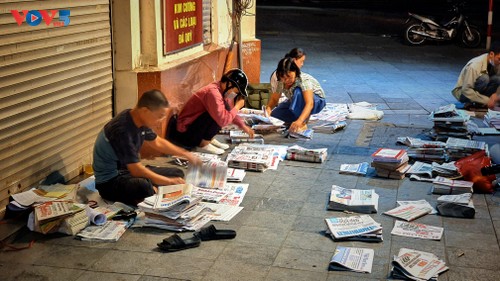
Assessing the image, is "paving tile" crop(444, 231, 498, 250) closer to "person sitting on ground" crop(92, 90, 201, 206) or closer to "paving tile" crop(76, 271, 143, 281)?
"person sitting on ground" crop(92, 90, 201, 206)

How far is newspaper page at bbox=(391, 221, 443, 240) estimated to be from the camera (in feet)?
18.9

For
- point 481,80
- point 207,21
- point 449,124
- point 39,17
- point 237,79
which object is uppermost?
point 39,17

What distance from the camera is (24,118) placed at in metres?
6.18

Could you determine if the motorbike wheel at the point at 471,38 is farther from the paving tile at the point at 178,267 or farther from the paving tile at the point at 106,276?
the paving tile at the point at 106,276

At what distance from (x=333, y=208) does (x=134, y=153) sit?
5.78 ft

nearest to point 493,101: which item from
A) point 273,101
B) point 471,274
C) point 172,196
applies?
point 273,101

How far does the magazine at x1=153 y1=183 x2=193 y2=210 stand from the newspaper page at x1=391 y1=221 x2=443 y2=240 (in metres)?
1.68

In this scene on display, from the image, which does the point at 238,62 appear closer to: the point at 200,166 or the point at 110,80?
the point at 110,80

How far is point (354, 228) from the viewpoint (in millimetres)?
5824

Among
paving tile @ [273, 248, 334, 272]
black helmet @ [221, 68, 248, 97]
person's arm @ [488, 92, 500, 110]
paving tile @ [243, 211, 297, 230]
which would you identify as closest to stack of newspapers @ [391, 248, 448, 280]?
paving tile @ [273, 248, 334, 272]

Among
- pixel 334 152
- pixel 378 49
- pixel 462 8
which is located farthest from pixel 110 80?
pixel 462 8

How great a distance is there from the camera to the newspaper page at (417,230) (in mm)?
5771

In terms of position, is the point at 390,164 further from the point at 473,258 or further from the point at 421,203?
the point at 473,258

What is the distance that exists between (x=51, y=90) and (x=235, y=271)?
2591 mm
